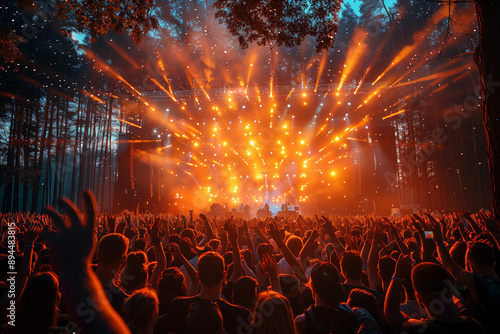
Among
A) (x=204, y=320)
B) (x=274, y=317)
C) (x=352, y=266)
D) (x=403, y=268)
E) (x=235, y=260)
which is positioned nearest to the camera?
(x=274, y=317)

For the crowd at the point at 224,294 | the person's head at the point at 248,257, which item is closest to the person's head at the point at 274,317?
the crowd at the point at 224,294

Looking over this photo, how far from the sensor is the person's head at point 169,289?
2.93 m

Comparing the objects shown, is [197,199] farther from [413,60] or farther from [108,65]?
[413,60]

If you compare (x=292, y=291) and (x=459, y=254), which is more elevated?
(x=459, y=254)

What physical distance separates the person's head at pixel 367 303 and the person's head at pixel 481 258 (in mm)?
1147

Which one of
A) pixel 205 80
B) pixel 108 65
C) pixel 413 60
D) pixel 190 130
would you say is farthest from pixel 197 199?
pixel 413 60

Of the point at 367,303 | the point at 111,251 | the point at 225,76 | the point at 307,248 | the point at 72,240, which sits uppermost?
the point at 225,76

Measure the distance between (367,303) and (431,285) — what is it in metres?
0.56

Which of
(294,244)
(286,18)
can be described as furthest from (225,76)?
(294,244)

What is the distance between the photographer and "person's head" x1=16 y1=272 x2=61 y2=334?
212 centimetres

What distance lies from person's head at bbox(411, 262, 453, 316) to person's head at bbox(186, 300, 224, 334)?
5.02 ft

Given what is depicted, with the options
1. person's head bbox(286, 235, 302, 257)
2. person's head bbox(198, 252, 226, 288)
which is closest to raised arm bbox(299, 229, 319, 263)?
person's head bbox(286, 235, 302, 257)

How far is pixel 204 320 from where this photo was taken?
2.29 meters

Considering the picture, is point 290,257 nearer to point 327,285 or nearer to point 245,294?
point 245,294
